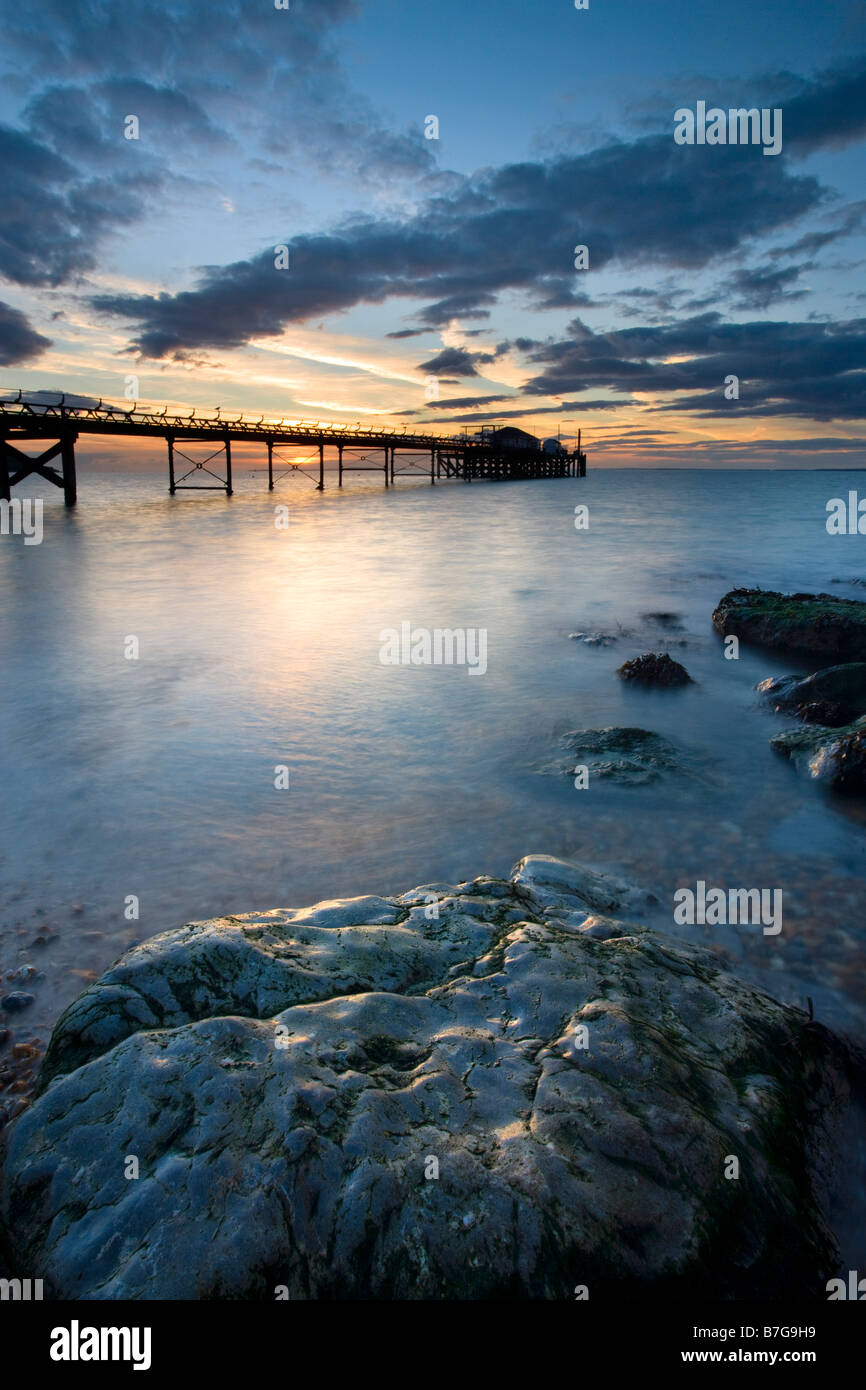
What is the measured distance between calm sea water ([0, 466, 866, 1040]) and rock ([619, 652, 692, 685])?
0.27m

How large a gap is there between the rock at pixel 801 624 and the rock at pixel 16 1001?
10.8 meters

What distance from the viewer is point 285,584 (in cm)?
1845

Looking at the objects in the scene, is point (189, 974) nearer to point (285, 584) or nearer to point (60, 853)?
point (60, 853)

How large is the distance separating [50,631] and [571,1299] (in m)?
13.1

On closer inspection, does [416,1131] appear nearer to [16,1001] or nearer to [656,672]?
[16,1001]

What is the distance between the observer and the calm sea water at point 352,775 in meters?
4.34

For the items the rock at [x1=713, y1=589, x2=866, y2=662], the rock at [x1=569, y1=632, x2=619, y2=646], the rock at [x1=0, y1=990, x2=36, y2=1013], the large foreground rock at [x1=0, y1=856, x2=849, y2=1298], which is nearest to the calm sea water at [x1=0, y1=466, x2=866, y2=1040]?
the rock at [x1=0, y1=990, x2=36, y2=1013]

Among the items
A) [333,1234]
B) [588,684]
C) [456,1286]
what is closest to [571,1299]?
[456,1286]

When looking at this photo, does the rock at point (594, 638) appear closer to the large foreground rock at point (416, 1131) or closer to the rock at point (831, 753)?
the rock at point (831, 753)

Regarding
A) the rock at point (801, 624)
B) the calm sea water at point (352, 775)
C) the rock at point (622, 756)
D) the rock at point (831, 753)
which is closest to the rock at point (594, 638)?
the calm sea water at point (352, 775)

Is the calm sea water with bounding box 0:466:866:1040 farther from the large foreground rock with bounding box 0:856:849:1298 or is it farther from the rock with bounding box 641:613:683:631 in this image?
the large foreground rock with bounding box 0:856:849:1298

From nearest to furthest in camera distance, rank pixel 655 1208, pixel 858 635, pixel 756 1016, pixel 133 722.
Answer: pixel 655 1208
pixel 756 1016
pixel 133 722
pixel 858 635

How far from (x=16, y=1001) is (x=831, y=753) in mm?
6474
